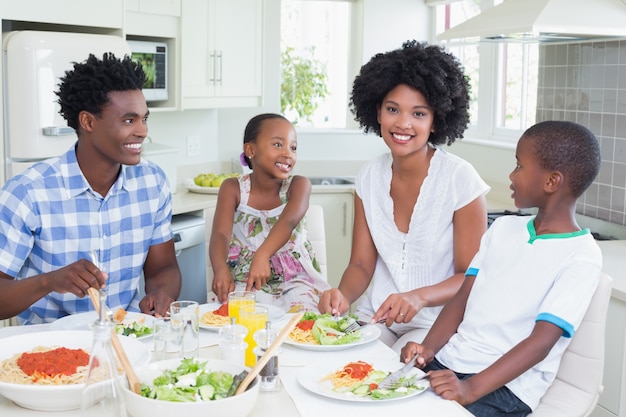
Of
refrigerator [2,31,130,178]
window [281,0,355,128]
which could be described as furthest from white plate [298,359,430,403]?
window [281,0,355,128]

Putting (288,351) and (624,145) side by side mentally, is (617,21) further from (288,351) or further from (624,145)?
(288,351)

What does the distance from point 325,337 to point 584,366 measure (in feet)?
1.96

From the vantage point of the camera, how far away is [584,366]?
185 centimetres

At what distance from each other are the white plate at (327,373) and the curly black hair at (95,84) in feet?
3.35

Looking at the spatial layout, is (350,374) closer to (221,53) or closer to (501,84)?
(221,53)

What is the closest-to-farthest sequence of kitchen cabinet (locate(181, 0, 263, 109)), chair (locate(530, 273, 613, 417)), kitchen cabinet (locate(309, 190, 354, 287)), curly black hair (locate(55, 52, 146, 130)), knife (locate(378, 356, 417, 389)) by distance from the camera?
knife (locate(378, 356, 417, 389))
chair (locate(530, 273, 613, 417))
curly black hair (locate(55, 52, 146, 130))
kitchen cabinet (locate(181, 0, 263, 109))
kitchen cabinet (locate(309, 190, 354, 287))

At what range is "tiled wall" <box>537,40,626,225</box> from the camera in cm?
318

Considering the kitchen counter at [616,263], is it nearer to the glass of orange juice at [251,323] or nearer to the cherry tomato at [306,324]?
the cherry tomato at [306,324]

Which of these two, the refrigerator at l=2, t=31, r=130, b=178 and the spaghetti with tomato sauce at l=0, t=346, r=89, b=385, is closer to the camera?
the spaghetti with tomato sauce at l=0, t=346, r=89, b=385

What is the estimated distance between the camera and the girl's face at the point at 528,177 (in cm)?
194

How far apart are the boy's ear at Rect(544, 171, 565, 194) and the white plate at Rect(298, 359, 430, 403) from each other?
22.2 inches

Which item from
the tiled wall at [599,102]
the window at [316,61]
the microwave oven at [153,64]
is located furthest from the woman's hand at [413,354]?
the window at [316,61]

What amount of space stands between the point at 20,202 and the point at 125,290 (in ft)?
1.31

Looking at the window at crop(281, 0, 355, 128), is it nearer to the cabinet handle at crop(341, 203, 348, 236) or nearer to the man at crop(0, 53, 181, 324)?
the cabinet handle at crop(341, 203, 348, 236)
